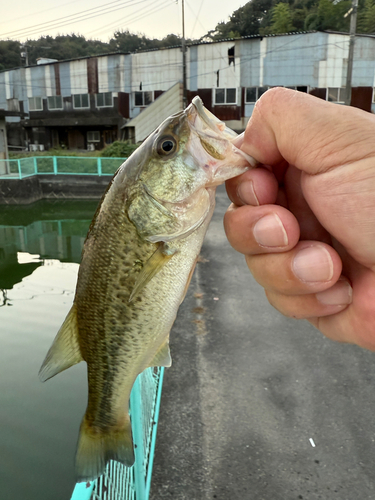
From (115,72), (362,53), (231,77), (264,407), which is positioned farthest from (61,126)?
(264,407)

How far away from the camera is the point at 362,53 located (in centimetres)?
2727

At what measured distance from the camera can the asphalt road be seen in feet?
11.3

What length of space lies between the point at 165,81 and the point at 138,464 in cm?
3218

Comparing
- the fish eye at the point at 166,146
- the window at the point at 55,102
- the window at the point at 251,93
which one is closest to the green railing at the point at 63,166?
the window at the point at 251,93

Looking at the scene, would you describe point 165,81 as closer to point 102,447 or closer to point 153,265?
point 153,265

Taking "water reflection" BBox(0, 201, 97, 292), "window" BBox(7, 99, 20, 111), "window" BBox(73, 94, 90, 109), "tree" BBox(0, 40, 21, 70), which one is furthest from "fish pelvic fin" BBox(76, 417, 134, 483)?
"tree" BBox(0, 40, 21, 70)

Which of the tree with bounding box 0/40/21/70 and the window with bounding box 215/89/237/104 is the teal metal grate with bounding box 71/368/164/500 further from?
the tree with bounding box 0/40/21/70

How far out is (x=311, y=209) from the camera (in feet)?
6.29

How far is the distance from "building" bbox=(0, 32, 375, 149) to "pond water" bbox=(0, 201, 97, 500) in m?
21.8

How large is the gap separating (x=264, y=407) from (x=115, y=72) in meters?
33.2

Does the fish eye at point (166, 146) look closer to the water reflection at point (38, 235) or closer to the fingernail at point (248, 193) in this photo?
the fingernail at point (248, 193)

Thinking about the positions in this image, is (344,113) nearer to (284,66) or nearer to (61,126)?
(284,66)

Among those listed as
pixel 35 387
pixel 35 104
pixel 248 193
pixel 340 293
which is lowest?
pixel 35 387

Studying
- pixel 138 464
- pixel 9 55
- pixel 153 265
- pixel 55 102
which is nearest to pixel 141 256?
pixel 153 265
